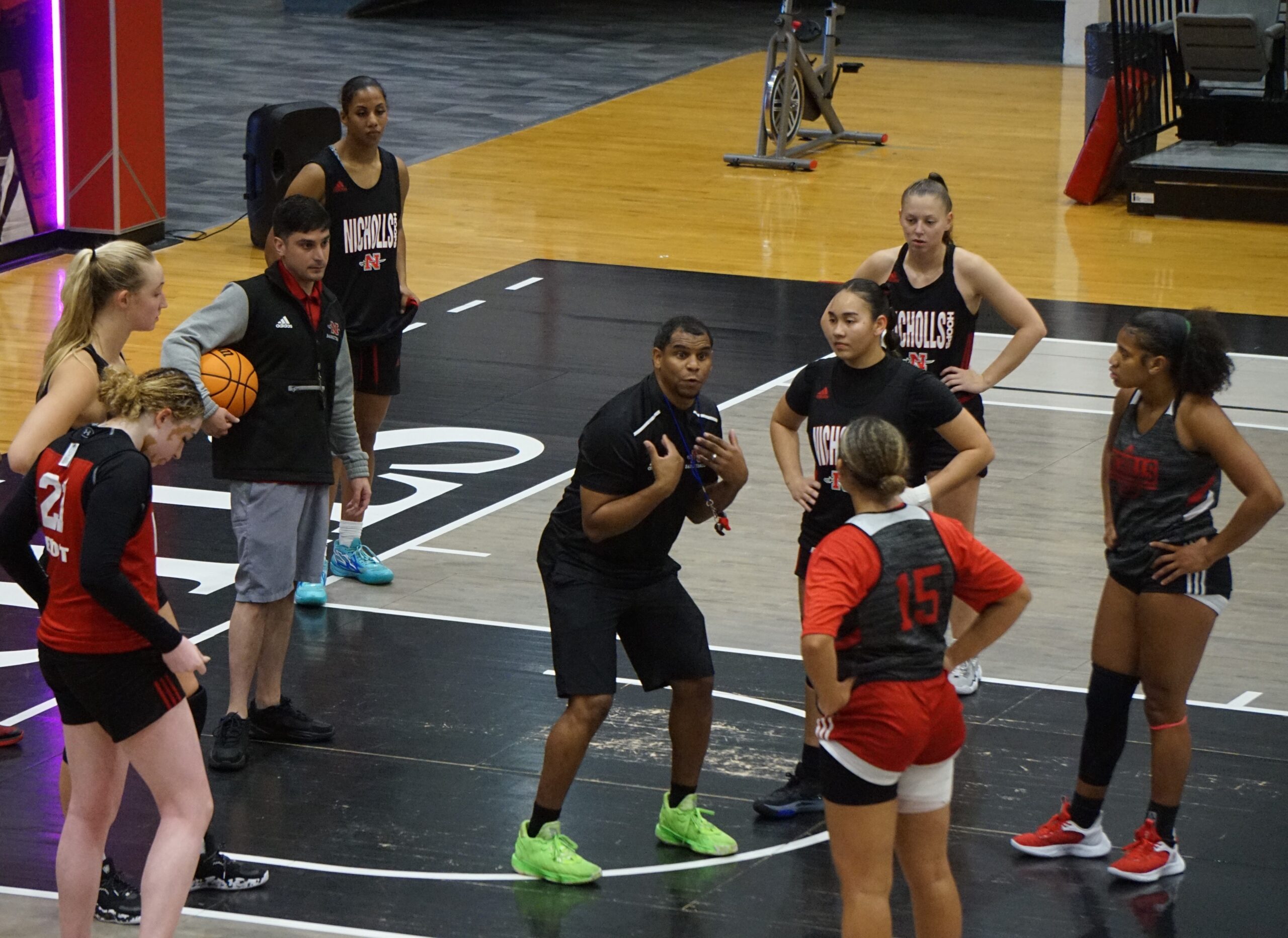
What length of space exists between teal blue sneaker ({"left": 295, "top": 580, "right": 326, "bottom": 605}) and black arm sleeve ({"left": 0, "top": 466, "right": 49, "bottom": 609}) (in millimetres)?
2998

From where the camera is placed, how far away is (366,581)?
8.19 meters

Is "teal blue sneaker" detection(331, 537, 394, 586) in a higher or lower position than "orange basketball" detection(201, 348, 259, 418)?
lower

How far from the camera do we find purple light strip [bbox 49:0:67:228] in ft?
45.9

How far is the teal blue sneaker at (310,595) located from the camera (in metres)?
7.86

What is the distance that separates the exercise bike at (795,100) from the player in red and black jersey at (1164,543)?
12.4m

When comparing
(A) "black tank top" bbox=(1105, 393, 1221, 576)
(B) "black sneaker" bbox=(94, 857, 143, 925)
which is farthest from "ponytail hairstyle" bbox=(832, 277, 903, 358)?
(B) "black sneaker" bbox=(94, 857, 143, 925)

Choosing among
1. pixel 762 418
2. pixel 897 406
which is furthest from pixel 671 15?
pixel 897 406

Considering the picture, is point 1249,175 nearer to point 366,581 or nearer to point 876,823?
point 366,581

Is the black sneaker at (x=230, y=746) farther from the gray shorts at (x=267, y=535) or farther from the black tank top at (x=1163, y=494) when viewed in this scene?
the black tank top at (x=1163, y=494)

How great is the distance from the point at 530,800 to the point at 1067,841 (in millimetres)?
1659

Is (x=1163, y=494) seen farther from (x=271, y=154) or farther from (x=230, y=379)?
(x=271, y=154)

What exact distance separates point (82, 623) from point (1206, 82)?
619 inches

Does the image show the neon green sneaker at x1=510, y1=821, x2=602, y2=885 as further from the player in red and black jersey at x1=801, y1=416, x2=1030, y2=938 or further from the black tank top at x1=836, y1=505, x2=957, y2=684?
the black tank top at x1=836, y1=505, x2=957, y2=684

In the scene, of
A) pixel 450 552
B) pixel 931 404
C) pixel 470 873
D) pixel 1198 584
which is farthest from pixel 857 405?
pixel 450 552
